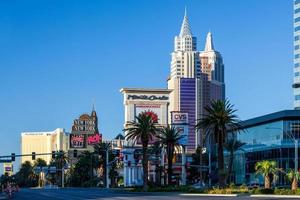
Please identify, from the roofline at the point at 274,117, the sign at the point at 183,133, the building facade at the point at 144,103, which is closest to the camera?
the roofline at the point at 274,117

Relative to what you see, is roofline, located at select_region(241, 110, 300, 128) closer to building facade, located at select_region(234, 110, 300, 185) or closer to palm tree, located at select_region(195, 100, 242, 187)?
building facade, located at select_region(234, 110, 300, 185)

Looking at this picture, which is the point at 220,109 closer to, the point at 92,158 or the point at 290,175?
the point at 290,175

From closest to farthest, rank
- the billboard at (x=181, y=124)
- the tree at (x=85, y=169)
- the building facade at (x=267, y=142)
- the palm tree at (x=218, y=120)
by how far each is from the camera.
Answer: the palm tree at (x=218, y=120)
the building facade at (x=267, y=142)
the billboard at (x=181, y=124)
the tree at (x=85, y=169)

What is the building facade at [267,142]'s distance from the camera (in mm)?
128512

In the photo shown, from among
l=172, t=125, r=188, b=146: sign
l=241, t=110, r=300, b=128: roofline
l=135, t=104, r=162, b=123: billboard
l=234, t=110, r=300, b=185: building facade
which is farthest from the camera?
l=135, t=104, r=162, b=123: billboard

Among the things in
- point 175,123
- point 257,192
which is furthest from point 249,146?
point 257,192

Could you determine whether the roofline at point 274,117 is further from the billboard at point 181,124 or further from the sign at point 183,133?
the sign at point 183,133

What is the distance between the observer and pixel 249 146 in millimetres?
146375

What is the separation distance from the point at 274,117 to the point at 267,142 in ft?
18.4

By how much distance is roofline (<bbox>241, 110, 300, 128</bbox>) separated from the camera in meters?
131

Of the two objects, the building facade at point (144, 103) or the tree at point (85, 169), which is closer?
the building facade at point (144, 103)

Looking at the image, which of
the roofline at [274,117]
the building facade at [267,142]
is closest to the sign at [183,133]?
the building facade at [267,142]

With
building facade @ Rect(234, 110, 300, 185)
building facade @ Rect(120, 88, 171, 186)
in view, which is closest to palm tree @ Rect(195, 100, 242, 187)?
building facade @ Rect(234, 110, 300, 185)

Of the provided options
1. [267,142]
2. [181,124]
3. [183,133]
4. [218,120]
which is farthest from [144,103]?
[218,120]
